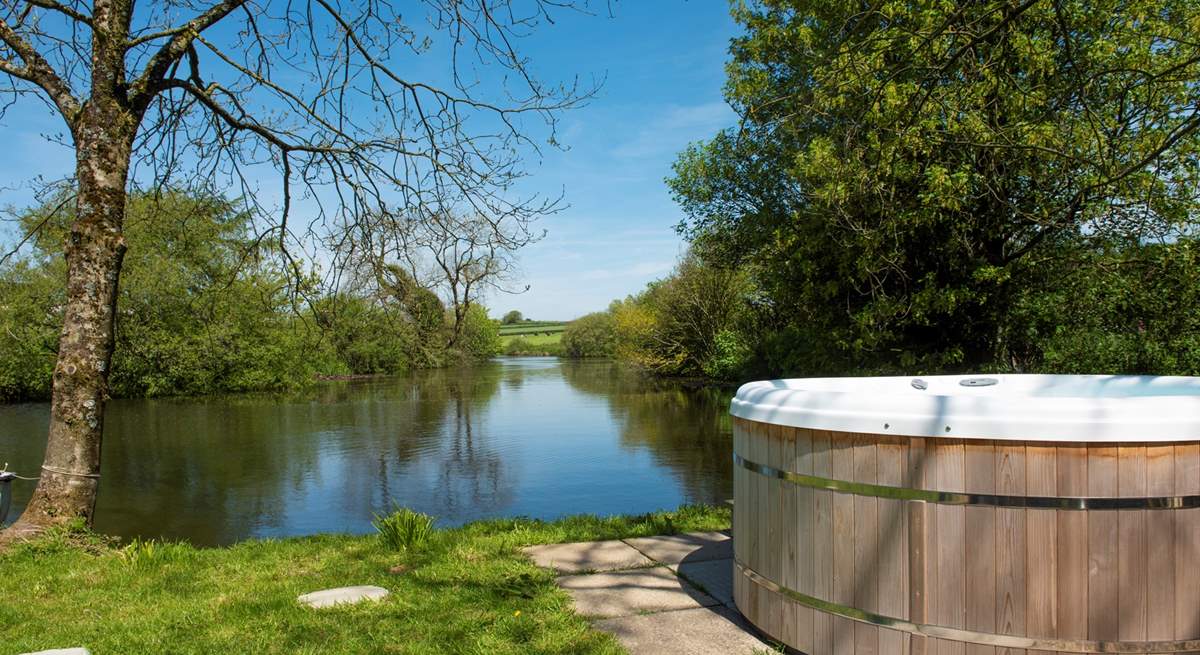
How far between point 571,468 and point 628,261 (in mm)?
7934

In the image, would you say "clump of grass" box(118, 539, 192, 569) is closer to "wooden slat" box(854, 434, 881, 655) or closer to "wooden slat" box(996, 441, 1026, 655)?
"wooden slat" box(854, 434, 881, 655)

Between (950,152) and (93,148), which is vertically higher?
(950,152)

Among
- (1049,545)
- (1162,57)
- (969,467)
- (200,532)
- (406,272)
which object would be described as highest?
(1162,57)

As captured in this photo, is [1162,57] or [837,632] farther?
[1162,57]

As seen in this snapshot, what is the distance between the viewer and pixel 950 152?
11.3 m

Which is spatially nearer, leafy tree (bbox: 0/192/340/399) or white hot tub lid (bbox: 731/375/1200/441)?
white hot tub lid (bbox: 731/375/1200/441)

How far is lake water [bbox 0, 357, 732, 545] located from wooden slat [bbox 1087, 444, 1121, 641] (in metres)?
7.43

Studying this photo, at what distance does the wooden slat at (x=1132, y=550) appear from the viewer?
2420 millimetres

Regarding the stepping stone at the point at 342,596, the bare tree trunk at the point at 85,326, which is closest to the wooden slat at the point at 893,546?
the stepping stone at the point at 342,596

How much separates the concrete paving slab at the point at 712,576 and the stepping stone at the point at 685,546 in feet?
0.37

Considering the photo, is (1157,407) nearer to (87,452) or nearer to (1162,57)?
(87,452)

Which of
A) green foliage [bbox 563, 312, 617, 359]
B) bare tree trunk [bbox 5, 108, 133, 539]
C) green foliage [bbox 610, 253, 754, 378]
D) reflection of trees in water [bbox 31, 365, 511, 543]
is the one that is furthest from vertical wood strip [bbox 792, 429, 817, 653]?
green foliage [bbox 563, 312, 617, 359]

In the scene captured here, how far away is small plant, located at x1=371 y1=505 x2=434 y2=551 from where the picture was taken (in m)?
4.80

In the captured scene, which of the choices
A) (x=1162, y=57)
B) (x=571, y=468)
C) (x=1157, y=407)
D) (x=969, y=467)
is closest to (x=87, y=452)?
(x=969, y=467)
